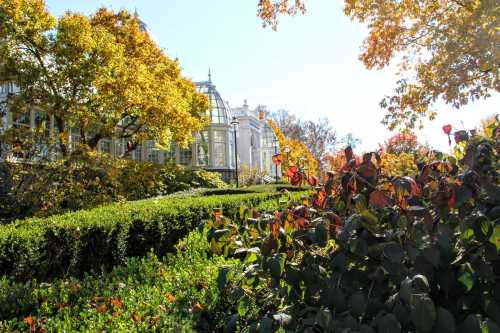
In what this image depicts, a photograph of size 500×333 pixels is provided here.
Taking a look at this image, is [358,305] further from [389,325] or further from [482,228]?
[482,228]

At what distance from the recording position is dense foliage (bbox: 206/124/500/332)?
146cm

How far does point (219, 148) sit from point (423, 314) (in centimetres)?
2457

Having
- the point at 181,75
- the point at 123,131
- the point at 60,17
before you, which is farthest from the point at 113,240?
the point at 181,75

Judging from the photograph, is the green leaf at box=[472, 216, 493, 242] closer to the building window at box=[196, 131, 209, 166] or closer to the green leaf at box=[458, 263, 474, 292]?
the green leaf at box=[458, 263, 474, 292]

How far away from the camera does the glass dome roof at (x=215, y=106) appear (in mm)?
26078

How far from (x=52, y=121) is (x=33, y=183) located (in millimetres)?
7260

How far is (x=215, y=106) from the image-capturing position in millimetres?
26359

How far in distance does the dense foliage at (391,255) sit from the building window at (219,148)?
2344 centimetres

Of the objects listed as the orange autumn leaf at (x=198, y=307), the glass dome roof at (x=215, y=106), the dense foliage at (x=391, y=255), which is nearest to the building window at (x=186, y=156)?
the glass dome roof at (x=215, y=106)

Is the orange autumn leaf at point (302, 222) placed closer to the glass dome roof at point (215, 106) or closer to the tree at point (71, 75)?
the tree at point (71, 75)

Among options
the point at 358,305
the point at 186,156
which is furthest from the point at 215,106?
the point at 358,305

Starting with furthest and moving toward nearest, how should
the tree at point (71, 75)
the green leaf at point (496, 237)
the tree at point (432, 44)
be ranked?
the tree at point (71, 75)
the tree at point (432, 44)
the green leaf at point (496, 237)

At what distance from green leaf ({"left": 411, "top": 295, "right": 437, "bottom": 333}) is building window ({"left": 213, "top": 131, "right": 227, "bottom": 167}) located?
24034 millimetres

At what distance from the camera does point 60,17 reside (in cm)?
1365
